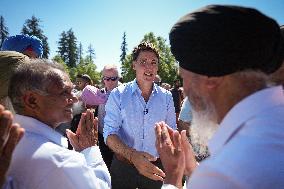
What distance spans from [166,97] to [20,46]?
77.4 inches

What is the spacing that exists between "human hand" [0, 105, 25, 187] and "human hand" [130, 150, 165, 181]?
6.55 feet

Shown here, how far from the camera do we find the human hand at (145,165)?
11.0 feet

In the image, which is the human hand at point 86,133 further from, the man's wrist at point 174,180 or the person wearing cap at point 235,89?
the person wearing cap at point 235,89

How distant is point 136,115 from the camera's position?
13.6 ft

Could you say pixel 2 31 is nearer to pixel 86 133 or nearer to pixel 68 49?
pixel 68 49

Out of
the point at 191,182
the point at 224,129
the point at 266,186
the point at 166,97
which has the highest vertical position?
the point at 224,129

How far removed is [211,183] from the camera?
1.37m

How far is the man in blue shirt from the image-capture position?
12.9 feet

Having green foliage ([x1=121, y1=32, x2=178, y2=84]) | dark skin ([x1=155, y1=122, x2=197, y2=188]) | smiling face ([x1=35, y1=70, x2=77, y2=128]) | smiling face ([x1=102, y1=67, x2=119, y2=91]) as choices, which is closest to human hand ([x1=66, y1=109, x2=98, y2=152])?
smiling face ([x1=35, y1=70, x2=77, y2=128])

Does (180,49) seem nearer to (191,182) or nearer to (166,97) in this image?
(191,182)

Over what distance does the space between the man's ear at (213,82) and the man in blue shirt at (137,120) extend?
2.09m

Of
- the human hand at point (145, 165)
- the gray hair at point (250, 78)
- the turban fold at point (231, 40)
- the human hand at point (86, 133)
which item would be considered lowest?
the human hand at point (145, 165)

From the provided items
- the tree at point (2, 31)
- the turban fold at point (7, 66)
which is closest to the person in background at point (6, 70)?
the turban fold at point (7, 66)

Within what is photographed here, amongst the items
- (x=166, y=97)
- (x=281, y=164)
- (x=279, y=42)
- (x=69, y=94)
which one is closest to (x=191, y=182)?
(x=281, y=164)
